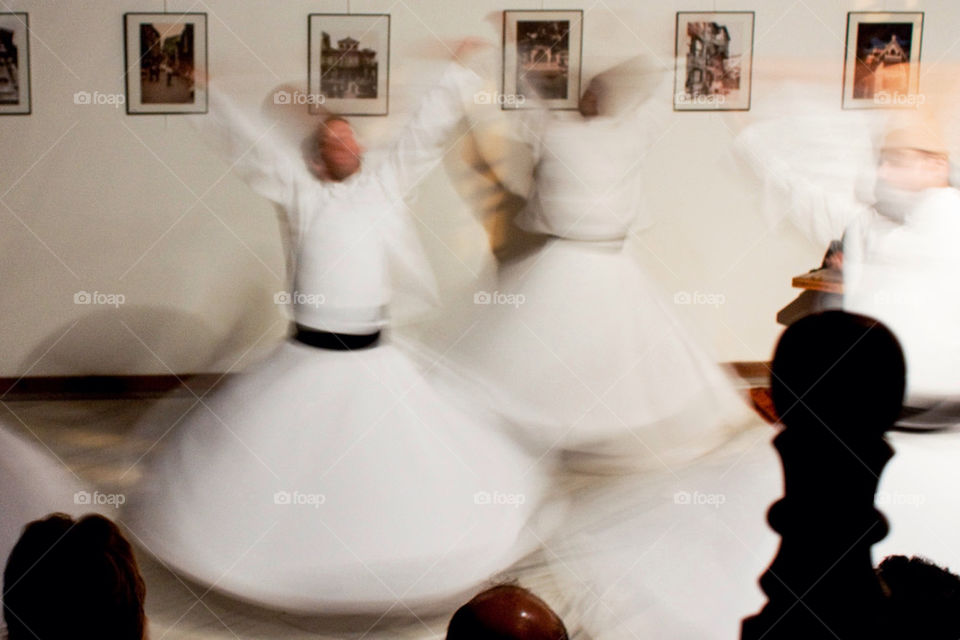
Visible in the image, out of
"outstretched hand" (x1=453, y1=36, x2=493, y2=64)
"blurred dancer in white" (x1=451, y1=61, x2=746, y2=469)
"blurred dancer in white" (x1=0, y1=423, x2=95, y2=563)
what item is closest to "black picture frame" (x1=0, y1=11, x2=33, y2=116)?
"blurred dancer in white" (x1=0, y1=423, x2=95, y2=563)

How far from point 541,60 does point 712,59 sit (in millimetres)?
365

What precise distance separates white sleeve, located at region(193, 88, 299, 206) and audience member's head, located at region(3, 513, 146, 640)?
2.53 ft

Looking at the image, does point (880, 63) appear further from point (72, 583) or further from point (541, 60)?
point (72, 583)

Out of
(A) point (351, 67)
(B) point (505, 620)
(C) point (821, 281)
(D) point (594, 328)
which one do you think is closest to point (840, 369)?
(B) point (505, 620)

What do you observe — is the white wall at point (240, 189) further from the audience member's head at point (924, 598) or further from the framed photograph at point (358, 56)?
the audience member's head at point (924, 598)

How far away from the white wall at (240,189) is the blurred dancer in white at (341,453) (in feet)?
0.21

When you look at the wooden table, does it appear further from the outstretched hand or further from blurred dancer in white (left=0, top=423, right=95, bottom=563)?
blurred dancer in white (left=0, top=423, right=95, bottom=563)

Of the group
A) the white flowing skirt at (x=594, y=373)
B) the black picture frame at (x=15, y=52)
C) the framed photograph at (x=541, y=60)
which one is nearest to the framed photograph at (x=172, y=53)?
the black picture frame at (x=15, y=52)

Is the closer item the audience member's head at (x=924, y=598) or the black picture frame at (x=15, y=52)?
the audience member's head at (x=924, y=598)

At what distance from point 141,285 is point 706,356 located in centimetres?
122

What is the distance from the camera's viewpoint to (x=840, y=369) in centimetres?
60

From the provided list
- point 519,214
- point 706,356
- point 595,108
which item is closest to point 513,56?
point 595,108

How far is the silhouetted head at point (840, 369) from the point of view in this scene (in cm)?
60

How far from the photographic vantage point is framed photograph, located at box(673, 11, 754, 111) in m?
1.64
